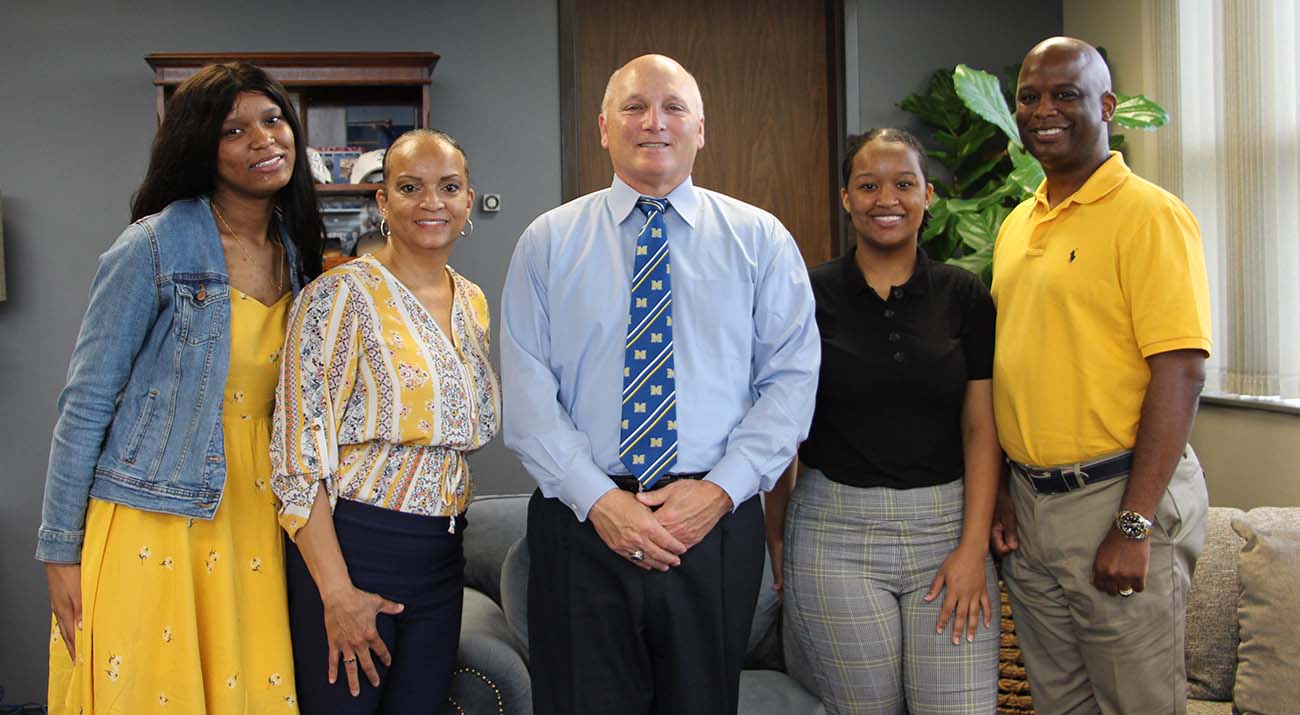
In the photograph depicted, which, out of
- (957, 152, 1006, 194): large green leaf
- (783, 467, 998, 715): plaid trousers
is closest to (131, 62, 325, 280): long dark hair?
(783, 467, 998, 715): plaid trousers

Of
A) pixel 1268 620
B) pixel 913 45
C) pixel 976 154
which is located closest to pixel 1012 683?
pixel 1268 620

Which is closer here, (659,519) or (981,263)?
(659,519)

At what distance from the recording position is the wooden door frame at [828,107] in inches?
161

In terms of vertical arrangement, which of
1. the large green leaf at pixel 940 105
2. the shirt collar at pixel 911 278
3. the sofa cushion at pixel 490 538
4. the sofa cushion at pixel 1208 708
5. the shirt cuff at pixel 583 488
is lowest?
the sofa cushion at pixel 1208 708

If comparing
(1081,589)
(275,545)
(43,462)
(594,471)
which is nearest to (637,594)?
(594,471)

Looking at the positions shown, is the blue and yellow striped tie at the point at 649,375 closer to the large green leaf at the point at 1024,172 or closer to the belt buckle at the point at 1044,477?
the belt buckle at the point at 1044,477

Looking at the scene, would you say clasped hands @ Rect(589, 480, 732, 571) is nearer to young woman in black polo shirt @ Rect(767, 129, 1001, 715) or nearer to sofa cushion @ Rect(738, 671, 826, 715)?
young woman in black polo shirt @ Rect(767, 129, 1001, 715)

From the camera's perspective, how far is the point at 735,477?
5.27 feet

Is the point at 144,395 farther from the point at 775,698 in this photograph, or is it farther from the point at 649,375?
the point at 775,698

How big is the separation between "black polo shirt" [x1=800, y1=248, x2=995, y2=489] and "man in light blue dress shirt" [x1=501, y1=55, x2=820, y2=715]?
0.46ft

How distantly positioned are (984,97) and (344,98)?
2462mm

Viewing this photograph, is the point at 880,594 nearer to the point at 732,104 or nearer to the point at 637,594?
the point at 637,594

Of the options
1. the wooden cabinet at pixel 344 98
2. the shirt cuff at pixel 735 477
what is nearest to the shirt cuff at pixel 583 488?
the shirt cuff at pixel 735 477

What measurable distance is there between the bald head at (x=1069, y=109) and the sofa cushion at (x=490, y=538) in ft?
5.10
